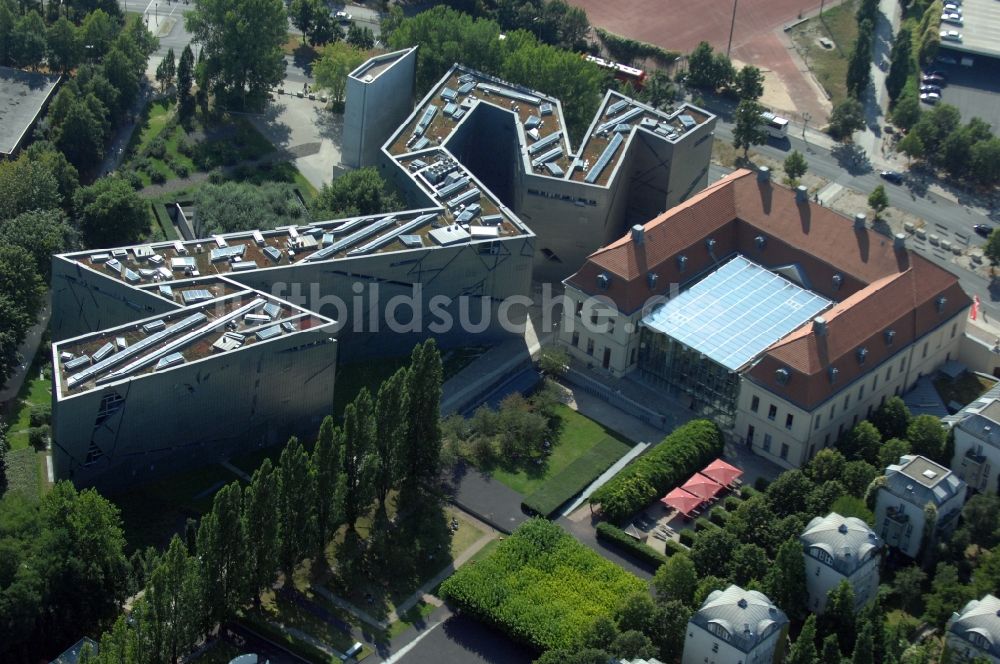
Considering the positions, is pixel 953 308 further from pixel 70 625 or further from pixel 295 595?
pixel 70 625

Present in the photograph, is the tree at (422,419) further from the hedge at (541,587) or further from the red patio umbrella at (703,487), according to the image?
the red patio umbrella at (703,487)

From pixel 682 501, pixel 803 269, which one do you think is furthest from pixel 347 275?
pixel 803 269

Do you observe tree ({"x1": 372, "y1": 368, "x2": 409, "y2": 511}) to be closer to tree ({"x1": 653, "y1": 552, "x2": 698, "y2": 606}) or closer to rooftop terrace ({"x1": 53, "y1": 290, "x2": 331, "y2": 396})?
rooftop terrace ({"x1": 53, "y1": 290, "x2": 331, "y2": 396})

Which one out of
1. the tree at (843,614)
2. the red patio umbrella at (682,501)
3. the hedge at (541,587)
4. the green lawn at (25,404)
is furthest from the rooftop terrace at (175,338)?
the tree at (843,614)

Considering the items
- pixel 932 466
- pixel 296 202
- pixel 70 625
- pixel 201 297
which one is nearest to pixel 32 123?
pixel 296 202

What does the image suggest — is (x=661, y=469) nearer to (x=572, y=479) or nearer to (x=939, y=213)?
(x=572, y=479)

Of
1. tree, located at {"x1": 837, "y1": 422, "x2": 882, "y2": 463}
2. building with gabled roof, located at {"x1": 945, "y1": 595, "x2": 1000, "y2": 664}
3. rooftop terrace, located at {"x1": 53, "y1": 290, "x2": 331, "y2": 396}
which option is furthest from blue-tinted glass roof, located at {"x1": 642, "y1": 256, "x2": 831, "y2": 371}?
rooftop terrace, located at {"x1": 53, "y1": 290, "x2": 331, "y2": 396}

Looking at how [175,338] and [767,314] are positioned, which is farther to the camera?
[767,314]
